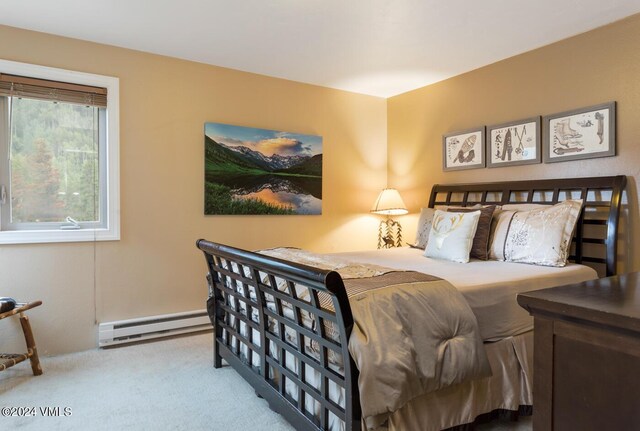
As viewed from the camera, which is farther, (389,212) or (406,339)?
(389,212)

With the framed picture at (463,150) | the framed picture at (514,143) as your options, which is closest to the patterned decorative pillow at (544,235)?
the framed picture at (514,143)

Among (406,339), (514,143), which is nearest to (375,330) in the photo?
(406,339)

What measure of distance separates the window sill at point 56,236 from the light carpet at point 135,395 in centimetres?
87

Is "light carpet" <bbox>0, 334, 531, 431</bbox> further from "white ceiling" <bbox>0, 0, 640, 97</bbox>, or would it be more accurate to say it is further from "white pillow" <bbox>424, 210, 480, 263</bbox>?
"white ceiling" <bbox>0, 0, 640, 97</bbox>

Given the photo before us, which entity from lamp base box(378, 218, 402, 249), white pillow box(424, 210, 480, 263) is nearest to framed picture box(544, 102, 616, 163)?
white pillow box(424, 210, 480, 263)

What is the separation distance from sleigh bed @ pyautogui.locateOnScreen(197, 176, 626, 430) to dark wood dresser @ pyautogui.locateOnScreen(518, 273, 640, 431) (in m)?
0.72

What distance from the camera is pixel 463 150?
3.73m

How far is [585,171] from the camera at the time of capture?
2.89 metres

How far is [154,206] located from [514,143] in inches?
121

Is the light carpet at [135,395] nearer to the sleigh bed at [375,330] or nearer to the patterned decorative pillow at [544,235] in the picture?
the sleigh bed at [375,330]

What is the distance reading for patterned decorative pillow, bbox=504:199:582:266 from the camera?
2.58m

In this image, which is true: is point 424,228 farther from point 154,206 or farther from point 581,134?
point 154,206

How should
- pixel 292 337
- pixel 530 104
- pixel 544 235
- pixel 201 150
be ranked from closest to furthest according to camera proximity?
pixel 292 337 → pixel 544 235 → pixel 530 104 → pixel 201 150

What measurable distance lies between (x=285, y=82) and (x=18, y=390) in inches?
127
